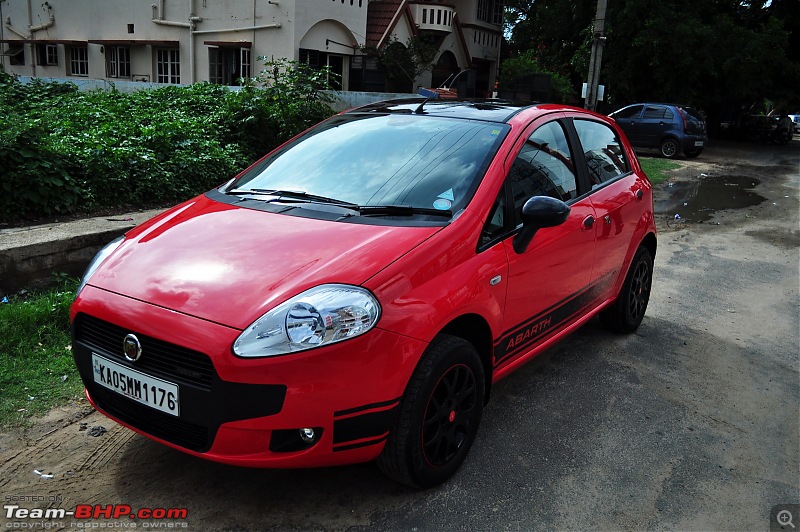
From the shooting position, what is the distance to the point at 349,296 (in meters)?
2.66

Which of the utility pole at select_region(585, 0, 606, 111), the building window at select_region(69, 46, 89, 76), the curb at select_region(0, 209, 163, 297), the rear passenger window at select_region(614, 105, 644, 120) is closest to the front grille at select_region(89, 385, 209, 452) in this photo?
the curb at select_region(0, 209, 163, 297)

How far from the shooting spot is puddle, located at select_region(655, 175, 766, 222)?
11750mm

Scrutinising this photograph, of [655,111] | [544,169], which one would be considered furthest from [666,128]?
[544,169]

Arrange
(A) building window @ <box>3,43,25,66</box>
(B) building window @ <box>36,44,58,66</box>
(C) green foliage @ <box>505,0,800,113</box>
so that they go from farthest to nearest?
(A) building window @ <box>3,43,25,66</box> → (B) building window @ <box>36,44,58,66</box> → (C) green foliage @ <box>505,0,800,113</box>

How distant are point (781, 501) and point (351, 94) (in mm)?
10999

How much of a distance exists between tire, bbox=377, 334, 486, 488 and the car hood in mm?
483

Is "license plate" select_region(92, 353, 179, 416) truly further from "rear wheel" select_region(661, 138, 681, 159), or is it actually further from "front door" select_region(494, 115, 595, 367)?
"rear wheel" select_region(661, 138, 681, 159)

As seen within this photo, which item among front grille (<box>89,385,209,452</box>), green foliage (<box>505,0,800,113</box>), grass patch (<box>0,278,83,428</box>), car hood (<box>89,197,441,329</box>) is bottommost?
grass patch (<box>0,278,83,428</box>)

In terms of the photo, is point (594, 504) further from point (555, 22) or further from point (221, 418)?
point (555, 22)

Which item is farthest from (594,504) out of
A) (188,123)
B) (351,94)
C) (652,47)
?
(652,47)

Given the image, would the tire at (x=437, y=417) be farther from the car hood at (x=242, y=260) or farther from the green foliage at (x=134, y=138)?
the green foliage at (x=134, y=138)

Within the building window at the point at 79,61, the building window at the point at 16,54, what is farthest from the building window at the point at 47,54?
the building window at the point at 16,54

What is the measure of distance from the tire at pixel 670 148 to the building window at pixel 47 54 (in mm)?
21108

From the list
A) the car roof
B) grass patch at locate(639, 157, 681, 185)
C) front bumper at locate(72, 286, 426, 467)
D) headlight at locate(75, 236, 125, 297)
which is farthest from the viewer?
grass patch at locate(639, 157, 681, 185)
